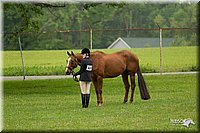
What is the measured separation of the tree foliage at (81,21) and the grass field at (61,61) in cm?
113

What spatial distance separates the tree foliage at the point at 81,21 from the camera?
20609 mm

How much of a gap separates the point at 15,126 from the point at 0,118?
0.91 metres

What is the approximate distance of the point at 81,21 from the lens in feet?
116

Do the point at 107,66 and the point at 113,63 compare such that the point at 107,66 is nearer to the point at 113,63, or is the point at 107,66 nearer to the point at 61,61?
the point at 113,63

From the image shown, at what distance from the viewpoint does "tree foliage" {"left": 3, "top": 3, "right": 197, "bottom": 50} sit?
2061 cm

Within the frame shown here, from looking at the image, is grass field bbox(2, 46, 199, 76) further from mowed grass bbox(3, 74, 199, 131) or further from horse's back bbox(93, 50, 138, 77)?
horse's back bbox(93, 50, 138, 77)

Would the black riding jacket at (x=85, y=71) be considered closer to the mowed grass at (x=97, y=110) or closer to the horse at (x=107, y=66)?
the horse at (x=107, y=66)

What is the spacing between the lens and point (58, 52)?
2475 cm

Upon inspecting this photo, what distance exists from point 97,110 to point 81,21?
22.7 meters

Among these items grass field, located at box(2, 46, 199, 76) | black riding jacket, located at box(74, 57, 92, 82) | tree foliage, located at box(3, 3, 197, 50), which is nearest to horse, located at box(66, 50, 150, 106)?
black riding jacket, located at box(74, 57, 92, 82)

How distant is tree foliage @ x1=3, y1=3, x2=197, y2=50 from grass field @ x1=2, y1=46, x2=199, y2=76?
1132mm

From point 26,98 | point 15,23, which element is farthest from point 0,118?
point 15,23

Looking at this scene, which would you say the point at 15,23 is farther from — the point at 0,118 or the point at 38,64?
the point at 0,118

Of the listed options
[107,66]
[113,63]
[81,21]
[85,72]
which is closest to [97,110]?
[85,72]
